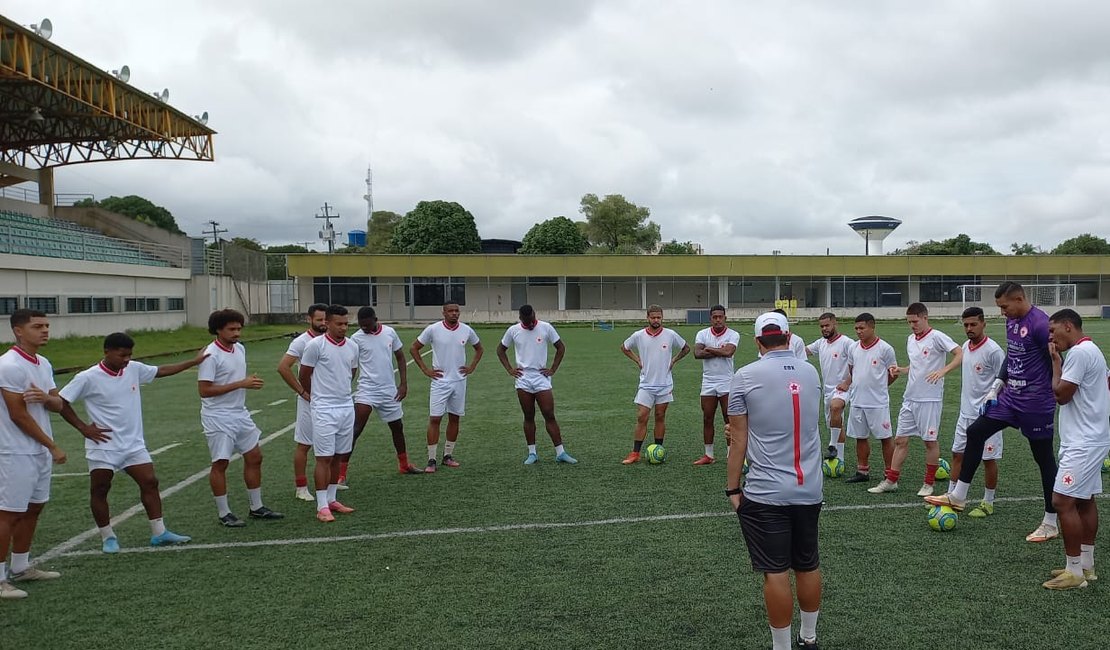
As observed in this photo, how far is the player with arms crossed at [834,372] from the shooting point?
8.63 meters

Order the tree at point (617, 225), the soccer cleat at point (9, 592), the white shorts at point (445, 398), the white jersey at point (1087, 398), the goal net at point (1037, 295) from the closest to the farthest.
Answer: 1. the white jersey at point (1087, 398)
2. the soccer cleat at point (9, 592)
3. the white shorts at point (445, 398)
4. the goal net at point (1037, 295)
5. the tree at point (617, 225)

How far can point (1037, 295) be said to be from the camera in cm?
5597

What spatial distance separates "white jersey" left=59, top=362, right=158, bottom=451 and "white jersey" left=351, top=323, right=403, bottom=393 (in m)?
2.76

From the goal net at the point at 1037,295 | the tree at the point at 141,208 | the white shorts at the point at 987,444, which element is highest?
the tree at the point at 141,208

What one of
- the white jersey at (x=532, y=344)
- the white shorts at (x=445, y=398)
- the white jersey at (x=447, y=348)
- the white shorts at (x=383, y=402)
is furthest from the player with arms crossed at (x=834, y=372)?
the white shorts at (x=383, y=402)

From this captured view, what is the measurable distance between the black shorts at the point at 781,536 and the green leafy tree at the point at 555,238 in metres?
73.2

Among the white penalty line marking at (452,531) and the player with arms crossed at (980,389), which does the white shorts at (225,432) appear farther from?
the player with arms crossed at (980,389)

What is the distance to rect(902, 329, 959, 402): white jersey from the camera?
295 inches

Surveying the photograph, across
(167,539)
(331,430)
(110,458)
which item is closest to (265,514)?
(167,539)

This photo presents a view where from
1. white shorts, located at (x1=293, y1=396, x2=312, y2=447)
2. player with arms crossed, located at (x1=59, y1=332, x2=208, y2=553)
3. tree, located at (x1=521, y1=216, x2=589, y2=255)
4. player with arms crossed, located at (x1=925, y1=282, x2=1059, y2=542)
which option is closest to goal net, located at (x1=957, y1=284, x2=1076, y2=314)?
tree, located at (x1=521, y1=216, x2=589, y2=255)

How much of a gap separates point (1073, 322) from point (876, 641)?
2.85 metres

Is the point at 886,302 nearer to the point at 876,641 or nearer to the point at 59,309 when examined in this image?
the point at 59,309

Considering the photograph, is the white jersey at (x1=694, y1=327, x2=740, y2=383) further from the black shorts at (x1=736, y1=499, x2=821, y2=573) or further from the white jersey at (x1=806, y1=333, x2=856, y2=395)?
the black shorts at (x1=736, y1=499, x2=821, y2=573)

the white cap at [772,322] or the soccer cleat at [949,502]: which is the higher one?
the white cap at [772,322]
